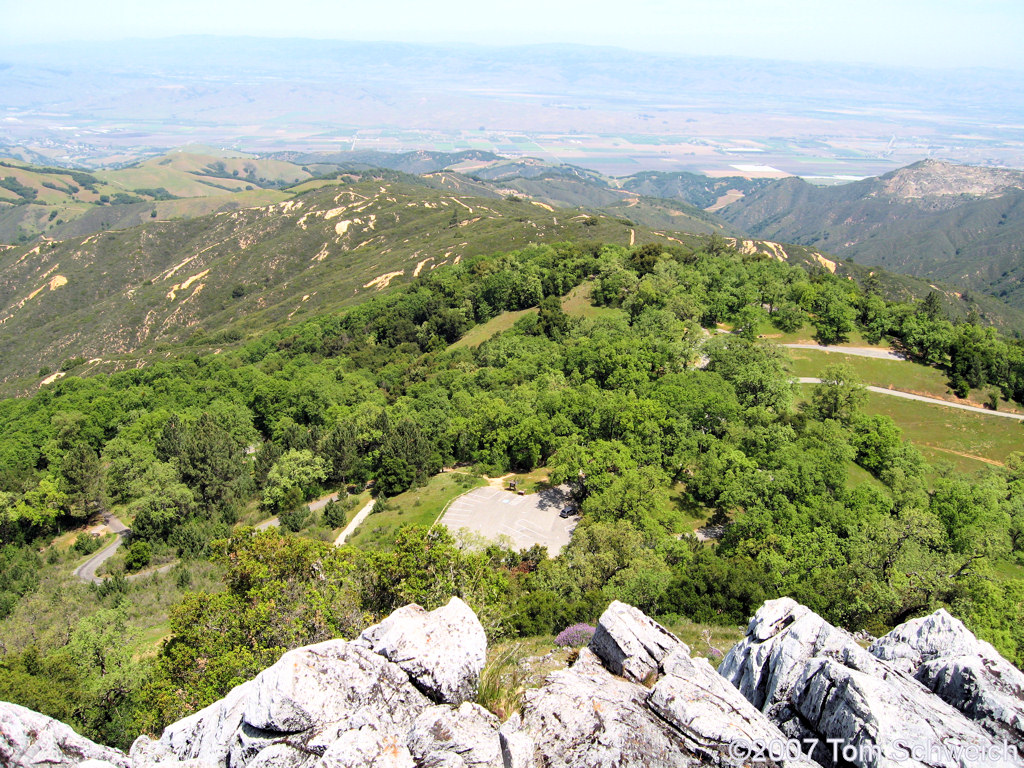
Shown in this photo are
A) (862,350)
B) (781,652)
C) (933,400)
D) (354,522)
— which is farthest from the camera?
(862,350)

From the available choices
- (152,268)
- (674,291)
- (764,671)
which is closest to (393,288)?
(674,291)

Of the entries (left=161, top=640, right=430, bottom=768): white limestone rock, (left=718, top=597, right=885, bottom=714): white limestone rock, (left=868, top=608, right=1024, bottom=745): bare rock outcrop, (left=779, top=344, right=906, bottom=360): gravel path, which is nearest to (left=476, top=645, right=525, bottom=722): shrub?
(left=161, top=640, right=430, bottom=768): white limestone rock

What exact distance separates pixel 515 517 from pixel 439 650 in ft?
110

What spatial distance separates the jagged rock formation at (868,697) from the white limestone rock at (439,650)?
7869 mm

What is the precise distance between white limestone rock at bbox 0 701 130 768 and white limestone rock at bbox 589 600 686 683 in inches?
494

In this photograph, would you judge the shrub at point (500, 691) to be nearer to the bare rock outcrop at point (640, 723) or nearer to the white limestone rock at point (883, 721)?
the bare rock outcrop at point (640, 723)

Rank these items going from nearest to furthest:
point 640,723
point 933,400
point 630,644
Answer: point 640,723 < point 630,644 < point 933,400

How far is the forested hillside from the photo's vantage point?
2481cm

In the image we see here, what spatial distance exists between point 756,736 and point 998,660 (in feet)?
24.0

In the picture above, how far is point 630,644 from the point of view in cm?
1596

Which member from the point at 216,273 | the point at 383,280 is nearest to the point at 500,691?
the point at 383,280

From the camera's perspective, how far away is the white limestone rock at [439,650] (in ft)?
47.8

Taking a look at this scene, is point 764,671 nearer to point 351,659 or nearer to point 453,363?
point 351,659

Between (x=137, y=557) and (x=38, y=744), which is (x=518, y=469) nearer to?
(x=137, y=557)
